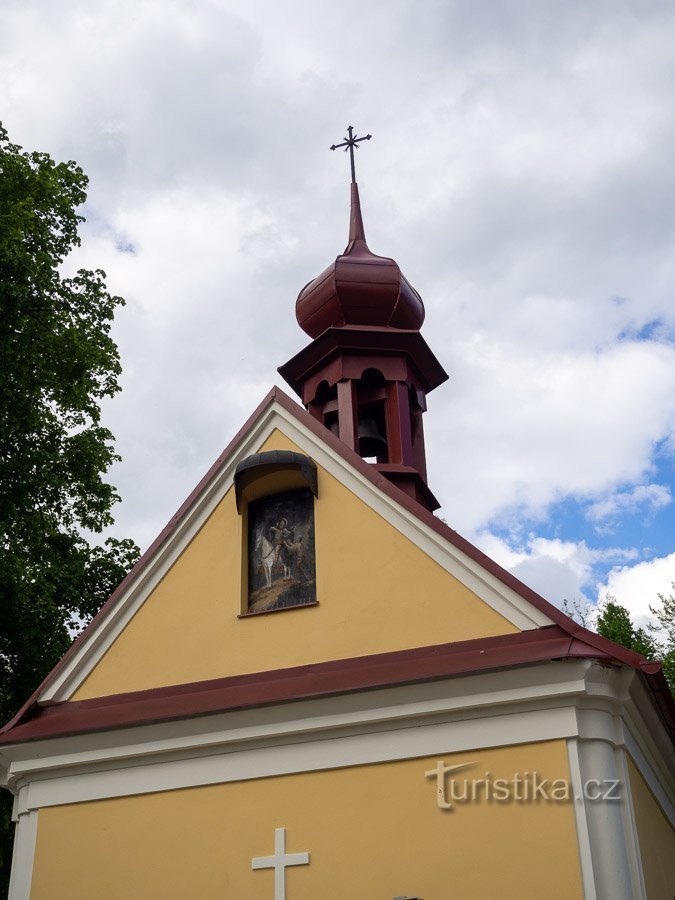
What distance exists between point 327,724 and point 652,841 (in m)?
2.92

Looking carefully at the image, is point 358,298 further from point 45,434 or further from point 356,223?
point 45,434

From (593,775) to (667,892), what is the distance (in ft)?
7.08

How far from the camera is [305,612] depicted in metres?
9.53

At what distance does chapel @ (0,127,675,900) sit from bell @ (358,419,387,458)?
2698mm

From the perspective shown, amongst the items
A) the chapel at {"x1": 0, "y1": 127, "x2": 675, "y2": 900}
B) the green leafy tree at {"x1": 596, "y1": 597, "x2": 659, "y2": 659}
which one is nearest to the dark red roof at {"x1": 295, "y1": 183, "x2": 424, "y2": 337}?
the chapel at {"x1": 0, "y1": 127, "x2": 675, "y2": 900}

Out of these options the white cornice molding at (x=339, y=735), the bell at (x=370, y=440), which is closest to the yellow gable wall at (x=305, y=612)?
the white cornice molding at (x=339, y=735)

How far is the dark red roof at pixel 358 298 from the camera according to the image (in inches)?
575

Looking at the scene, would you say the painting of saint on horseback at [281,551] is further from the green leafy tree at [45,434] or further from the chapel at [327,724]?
the green leafy tree at [45,434]

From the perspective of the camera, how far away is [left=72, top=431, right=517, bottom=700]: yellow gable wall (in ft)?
29.8

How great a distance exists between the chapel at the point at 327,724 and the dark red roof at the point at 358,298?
13.5 ft

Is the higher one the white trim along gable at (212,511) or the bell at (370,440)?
the bell at (370,440)

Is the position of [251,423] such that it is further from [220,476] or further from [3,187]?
[3,187]

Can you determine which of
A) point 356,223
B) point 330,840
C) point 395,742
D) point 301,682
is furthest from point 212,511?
point 356,223

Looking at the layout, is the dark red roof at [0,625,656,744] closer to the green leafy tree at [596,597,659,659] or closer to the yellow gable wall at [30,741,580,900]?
the yellow gable wall at [30,741,580,900]
